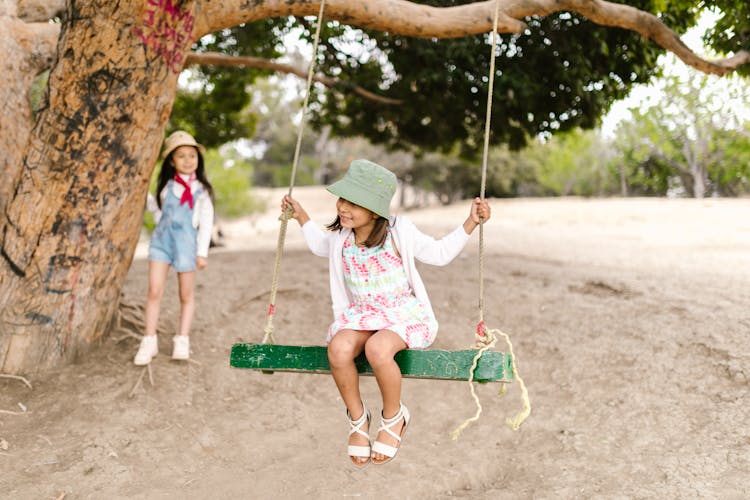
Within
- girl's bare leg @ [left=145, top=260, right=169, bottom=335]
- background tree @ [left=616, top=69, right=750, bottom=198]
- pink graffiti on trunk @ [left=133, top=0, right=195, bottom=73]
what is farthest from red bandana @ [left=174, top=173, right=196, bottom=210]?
background tree @ [left=616, top=69, right=750, bottom=198]

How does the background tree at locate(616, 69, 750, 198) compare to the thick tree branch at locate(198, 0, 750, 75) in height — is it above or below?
above

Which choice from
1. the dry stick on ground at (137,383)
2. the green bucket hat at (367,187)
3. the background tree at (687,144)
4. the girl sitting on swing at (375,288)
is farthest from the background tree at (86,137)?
the background tree at (687,144)

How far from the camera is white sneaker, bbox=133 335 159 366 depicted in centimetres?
460

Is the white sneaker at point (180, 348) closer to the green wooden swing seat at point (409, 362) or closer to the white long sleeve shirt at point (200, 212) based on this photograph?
the white long sleeve shirt at point (200, 212)

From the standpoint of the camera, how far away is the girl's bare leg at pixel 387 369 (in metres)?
2.94

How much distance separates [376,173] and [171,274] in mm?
4731

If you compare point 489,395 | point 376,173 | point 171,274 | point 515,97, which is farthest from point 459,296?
point 376,173

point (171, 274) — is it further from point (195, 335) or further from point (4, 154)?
point (4, 154)

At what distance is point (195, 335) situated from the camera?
18.1 feet

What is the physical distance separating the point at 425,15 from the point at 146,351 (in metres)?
3.14

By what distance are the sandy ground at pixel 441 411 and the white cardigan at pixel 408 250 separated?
1.23 m

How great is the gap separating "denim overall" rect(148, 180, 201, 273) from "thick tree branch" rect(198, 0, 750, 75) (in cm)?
117

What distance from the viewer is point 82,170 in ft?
13.6

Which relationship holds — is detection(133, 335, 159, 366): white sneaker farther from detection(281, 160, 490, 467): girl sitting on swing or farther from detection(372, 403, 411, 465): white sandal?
detection(372, 403, 411, 465): white sandal
